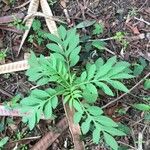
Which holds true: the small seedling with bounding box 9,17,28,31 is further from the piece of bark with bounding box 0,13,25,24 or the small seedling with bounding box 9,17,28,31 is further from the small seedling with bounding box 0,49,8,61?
the small seedling with bounding box 0,49,8,61

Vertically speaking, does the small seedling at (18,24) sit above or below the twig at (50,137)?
above

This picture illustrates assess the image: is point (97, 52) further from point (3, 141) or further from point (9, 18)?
point (3, 141)

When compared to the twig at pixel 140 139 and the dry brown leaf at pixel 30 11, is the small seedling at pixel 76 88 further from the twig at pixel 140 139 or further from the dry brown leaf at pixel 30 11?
the dry brown leaf at pixel 30 11

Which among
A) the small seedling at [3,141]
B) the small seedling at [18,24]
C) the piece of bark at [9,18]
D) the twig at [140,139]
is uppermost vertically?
the piece of bark at [9,18]

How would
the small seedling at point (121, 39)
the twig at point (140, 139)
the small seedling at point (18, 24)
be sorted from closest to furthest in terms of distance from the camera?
the twig at point (140, 139), the small seedling at point (121, 39), the small seedling at point (18, 24)

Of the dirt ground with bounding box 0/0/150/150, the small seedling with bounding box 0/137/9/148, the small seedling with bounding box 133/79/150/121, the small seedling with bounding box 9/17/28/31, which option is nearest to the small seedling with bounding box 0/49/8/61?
the dirt ground with bounding box 0/0/150/150

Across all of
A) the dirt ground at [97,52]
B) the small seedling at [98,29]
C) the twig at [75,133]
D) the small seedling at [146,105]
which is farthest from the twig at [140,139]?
the small seedling at [98,29]

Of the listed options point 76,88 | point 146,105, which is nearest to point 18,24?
point 76,88

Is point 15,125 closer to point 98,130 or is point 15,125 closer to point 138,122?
point 98,130
